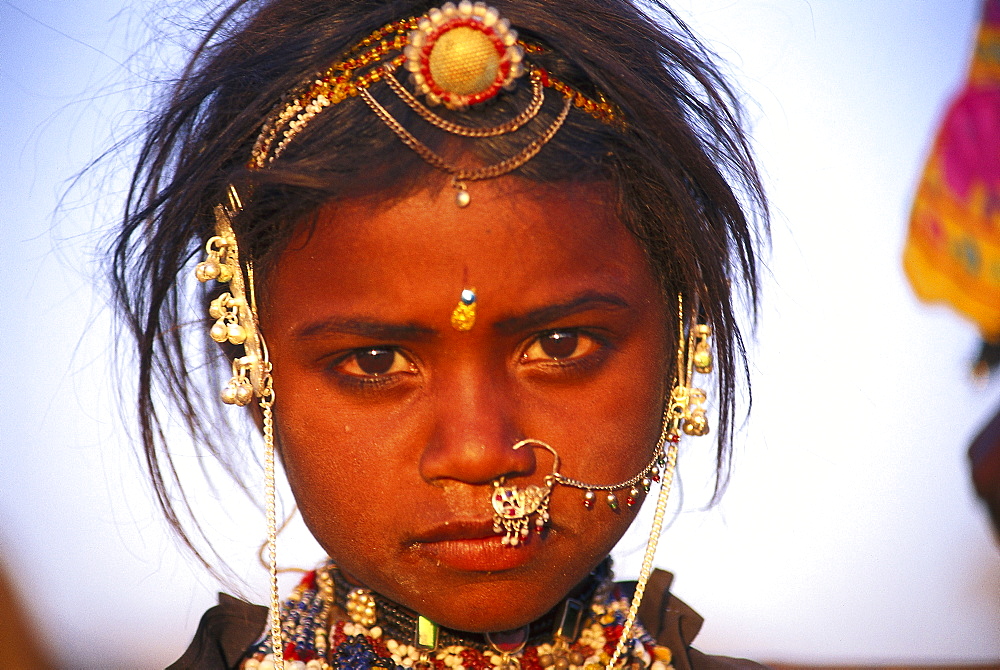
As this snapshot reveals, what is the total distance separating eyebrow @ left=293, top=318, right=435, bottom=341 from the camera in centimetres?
171

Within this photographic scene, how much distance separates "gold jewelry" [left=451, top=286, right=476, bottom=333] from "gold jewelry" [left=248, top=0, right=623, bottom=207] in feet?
0.48

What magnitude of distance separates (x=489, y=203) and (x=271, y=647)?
955mm

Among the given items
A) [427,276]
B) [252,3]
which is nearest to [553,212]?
[427,276]

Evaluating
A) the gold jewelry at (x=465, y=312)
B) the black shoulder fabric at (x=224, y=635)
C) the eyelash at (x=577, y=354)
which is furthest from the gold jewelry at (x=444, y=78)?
the black shoulder fabric at (x=224, y=635)

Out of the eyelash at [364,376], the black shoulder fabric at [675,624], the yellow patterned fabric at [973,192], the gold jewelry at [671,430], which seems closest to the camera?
the yellow patterned fabric at [973,192]

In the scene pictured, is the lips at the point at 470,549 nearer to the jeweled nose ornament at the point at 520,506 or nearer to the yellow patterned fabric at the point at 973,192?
the jeweled nose ornament at the point at 520,506

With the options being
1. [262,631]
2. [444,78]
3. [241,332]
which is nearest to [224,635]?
[262,631]

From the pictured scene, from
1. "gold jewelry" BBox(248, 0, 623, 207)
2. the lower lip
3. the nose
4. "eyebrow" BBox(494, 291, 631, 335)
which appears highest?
"gold jewelry" BBox(248, 0, 623, 207)

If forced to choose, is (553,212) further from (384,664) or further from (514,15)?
(384,664)

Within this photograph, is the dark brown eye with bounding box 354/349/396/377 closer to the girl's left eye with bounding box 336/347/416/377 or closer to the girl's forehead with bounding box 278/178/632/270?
the girl's left eye with bounding box 336/347/416/377

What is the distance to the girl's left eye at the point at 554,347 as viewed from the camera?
1.80 m

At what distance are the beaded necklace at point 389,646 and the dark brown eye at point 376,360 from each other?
0.47 m


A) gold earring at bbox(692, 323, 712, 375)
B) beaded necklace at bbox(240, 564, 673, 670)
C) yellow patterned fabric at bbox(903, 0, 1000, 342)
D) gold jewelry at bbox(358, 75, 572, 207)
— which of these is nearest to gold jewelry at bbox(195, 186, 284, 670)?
beaded necklace at bbox(240, 564, 673, 670)

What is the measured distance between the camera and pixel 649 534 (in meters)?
2.05
